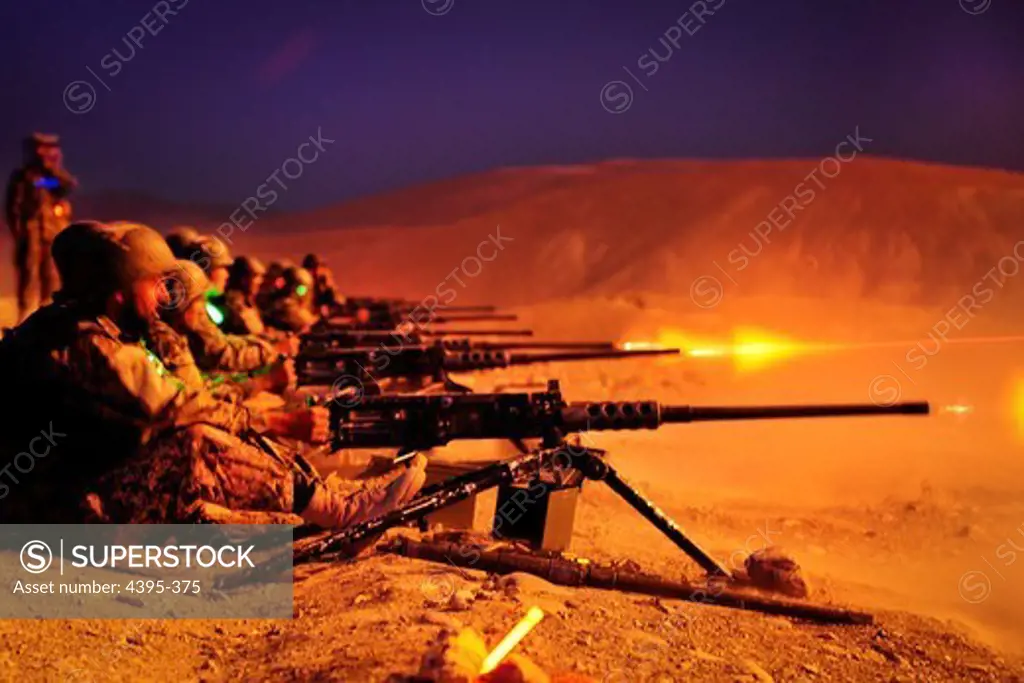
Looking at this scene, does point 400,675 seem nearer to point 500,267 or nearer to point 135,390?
point 135,390

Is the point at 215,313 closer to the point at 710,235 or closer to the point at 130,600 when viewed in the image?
the point at 130,600

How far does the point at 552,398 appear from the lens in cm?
504

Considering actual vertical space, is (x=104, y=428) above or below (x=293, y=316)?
below

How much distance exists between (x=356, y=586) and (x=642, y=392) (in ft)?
33.0

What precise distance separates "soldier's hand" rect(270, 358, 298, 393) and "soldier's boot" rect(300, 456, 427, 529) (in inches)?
152

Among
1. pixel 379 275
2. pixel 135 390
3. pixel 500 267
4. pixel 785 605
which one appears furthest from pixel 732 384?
pixel 379 275

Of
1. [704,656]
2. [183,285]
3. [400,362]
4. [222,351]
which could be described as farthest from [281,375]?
[704,656]

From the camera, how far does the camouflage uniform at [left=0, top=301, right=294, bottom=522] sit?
4457 millimetres

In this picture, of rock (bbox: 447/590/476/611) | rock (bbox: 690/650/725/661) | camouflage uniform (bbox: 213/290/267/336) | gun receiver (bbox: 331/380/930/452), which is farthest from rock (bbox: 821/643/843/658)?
camouflage uniform (bbox: 213/290/267/336)

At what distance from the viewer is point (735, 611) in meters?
4.47

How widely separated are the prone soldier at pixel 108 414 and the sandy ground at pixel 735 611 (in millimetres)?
783

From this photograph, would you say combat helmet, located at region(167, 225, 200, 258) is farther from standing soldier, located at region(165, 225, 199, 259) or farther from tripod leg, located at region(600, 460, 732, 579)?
tripod leg, located at region(600, 460, 732, 579)

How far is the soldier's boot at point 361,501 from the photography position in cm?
497

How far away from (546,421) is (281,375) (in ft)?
15.7
